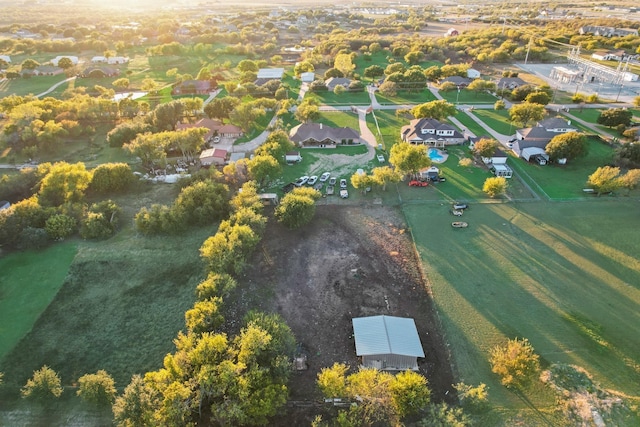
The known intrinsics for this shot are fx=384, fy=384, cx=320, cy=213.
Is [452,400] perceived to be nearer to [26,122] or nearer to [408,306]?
[408,306]

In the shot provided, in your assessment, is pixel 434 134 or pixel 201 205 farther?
pixel 434 134

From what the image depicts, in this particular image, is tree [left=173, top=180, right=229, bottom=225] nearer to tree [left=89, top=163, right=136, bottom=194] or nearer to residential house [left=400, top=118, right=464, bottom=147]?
tree [left=89, top=163, right=136, bottom=194]

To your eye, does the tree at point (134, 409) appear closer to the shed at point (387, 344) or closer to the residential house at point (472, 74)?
the shed at point (387, 344)

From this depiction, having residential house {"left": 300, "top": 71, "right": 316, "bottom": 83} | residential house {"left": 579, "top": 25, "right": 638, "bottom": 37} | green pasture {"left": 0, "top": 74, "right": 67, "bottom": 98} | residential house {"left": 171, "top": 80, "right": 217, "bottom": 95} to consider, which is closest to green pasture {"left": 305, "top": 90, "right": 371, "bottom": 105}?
residential house {"left": 300, "top": 71, "right": 316, "bottom": 83}

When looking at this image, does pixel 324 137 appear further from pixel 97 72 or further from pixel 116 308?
pixel 97 72

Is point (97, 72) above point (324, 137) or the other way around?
above

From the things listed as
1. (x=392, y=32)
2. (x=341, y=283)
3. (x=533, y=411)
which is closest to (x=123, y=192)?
(x=341, y=283)

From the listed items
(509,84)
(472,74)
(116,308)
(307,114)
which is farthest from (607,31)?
(116,308)
